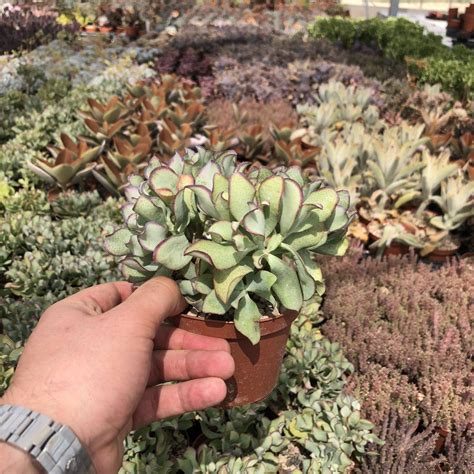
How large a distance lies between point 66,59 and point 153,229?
8.45 meters

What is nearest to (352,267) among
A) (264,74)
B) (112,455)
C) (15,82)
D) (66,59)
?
(112,455)

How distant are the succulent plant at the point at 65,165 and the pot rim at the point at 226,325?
2.30m

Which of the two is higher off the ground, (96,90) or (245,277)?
(245,277)

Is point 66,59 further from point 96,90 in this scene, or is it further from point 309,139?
point 309,139

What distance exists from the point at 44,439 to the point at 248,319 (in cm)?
54

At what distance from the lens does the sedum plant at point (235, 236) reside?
4.14ft

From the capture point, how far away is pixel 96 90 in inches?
235

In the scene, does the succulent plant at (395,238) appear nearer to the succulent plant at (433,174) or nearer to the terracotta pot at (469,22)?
the succulent plant at (433,174)

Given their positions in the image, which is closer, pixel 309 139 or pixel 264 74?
pixel 309 139

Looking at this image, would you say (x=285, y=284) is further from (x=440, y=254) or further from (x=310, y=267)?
(x=440, y=254)

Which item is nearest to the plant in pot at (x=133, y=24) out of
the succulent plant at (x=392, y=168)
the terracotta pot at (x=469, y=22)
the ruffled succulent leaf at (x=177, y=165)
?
the succulent plant at (x=392, y=168)

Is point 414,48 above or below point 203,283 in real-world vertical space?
below

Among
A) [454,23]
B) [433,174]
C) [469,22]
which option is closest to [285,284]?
[433,174]

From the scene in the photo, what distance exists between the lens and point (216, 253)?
125 cm
